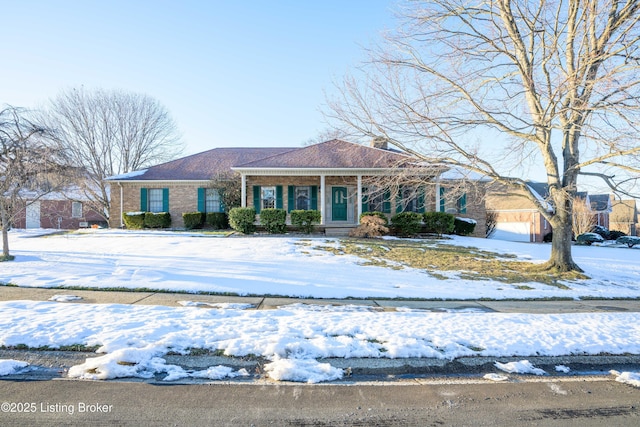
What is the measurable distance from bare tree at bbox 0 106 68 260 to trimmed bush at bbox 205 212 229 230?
9.11 metres

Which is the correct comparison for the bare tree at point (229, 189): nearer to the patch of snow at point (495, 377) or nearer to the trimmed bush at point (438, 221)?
the trimmed bush at point (438, 221)

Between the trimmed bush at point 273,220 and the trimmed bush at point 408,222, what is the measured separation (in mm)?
5552

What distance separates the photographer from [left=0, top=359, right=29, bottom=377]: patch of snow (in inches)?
146

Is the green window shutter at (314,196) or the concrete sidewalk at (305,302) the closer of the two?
the concrete sidewalk at (305,302)

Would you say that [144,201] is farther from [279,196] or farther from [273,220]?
[273,220]

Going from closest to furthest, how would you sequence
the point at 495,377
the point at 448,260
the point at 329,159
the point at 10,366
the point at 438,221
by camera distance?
the point at 10,366 → the point at 495,377 → the point at 448,260 → the point at 438,221 → the point at 329,159

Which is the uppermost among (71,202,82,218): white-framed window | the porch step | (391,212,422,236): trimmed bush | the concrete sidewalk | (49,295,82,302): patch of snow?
(71,202,82,218): white-framed window

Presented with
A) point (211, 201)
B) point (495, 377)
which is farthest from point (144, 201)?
point (495, 377)

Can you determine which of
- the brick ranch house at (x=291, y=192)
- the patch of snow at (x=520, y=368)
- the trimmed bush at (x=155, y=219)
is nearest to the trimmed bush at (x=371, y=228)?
the brick ranch house at (x=291, y=192)

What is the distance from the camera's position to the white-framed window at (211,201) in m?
21.3

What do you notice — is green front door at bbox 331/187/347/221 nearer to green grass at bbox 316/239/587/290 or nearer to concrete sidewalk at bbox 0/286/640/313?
green grass at bbox 316/239/587/290

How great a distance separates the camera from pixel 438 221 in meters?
18.3

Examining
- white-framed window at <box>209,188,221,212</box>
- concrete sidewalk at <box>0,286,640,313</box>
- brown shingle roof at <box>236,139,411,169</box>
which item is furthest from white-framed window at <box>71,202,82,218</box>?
concrete sidewalk at <box>0,286,640,313</box>

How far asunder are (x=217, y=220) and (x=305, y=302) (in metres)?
14.4
